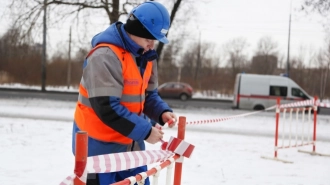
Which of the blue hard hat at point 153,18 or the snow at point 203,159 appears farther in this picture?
the snow at point 203,159

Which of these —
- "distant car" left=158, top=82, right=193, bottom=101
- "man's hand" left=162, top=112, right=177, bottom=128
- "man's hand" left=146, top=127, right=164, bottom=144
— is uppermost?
"man's hand" left=162, top=112, right=177, bottom=128

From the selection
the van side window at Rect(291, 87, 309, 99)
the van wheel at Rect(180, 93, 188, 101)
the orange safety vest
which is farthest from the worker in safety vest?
the van wheel at Rect(180, 93, 188, 101)

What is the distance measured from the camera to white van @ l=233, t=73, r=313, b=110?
764 inches

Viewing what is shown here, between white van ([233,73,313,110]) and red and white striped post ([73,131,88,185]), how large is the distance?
60.3ft

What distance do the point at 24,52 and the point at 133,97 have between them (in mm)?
16523

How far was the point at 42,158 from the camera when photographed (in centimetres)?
635

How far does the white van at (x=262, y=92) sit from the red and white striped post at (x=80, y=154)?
18.4 metres

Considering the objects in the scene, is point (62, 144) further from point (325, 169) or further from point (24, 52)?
point (24, 52)

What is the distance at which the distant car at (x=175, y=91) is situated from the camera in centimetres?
2762

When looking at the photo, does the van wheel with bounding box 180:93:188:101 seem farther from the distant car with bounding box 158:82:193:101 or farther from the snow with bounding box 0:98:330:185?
the snow with bounding box 0:98:330:185

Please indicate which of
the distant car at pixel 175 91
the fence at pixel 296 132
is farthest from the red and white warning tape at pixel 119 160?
the distant car at pixel 175 91

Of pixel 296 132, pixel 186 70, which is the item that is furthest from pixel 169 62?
pixel 296 132

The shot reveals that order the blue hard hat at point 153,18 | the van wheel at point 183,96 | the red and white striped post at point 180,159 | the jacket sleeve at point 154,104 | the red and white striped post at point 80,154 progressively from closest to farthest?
A: 1. the red and white striped post at point 80,154
2. the blue hard hat at point 153,18
3. the red and white striped post at point 180,159
4. the jacket sleeve at point 154,104
5. the van wheel at point 183,96

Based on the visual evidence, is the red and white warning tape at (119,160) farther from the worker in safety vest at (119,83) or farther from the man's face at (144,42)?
the man's face at (144,42)
